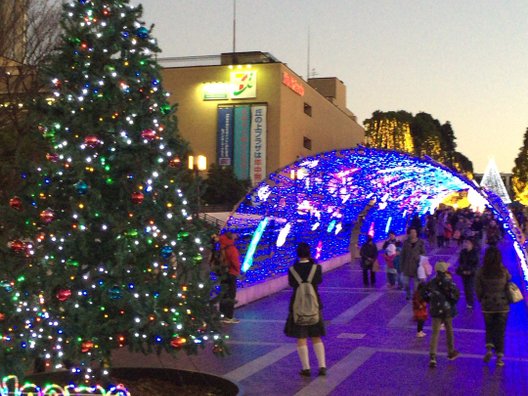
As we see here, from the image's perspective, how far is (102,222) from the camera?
6922mm

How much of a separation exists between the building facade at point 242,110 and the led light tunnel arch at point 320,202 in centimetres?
2373

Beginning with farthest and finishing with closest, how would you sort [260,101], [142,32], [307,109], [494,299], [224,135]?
1. [307,109]
2. [224,135]
3. [260,101]
4. [494,299]
5. [142,32]

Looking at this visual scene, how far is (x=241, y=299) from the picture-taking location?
52.3 feet

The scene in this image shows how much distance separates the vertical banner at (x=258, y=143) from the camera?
5391cm

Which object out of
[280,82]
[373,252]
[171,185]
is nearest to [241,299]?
[373,252]

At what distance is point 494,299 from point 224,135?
45.6 m

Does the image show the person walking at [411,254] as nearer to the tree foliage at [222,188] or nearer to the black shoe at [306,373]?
the black shoe at [306,373]

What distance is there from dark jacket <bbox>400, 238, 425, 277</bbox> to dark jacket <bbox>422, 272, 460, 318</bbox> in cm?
520

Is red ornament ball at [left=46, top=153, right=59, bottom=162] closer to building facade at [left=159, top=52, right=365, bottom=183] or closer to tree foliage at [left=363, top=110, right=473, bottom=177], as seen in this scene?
building facade at [left=159, top=52, right=365, bottom=183]

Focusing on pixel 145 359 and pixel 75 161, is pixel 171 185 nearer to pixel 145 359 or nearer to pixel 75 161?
pixel 75 161

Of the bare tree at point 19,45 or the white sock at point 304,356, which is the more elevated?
the bare tree at point 19,45

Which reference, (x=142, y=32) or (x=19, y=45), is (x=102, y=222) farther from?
(x=19, y=45)

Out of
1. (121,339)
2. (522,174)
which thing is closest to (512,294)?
(121,339)

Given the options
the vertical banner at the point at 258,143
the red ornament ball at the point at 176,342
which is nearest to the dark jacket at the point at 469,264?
the red ornament ball at the point at 176,342
